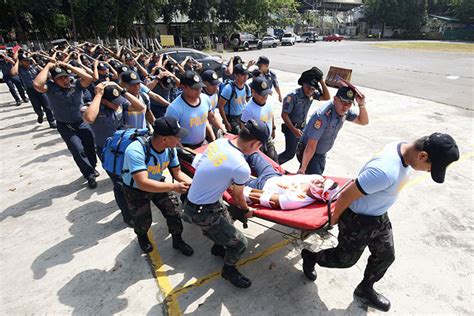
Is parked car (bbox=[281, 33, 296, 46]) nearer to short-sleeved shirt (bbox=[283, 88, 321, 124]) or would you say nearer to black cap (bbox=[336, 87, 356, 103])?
short-sleeved shirt (bbox=[283, 88, 321, 124])

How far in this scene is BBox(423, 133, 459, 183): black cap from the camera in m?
1.95

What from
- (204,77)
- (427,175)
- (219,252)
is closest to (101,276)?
(219,252)

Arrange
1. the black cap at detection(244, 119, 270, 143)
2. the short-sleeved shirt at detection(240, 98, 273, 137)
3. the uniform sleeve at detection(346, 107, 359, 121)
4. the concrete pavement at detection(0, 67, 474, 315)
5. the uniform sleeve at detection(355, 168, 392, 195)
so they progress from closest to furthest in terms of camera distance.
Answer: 1. the uniform sleeve at detection(355, 168, 392, 195)
2. the black cap at detection(244, 119, 270, 143)
3. the concrete pavement at detection(0, 67, 474, 315)
4. the uniform sleeve at detection(346, 107, 359, 121)
5. the short-sleeved shirt at detection(240, 98, 273, 137)

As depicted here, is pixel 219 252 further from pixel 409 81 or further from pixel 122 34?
pixel 122 34

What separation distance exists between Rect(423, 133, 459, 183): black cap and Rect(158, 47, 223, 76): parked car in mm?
12134

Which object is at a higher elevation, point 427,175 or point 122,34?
point 122,34

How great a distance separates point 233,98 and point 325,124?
1986 mm

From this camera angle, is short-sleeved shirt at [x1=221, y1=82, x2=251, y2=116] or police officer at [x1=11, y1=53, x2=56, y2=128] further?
police officer at [x1=11, y1=53, x2=56, y2=128]

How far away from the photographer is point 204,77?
4.81 metres

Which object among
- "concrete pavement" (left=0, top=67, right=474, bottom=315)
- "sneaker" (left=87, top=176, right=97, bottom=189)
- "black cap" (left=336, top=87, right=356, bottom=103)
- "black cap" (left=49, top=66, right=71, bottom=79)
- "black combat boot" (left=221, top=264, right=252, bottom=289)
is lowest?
"concrete pavement" (left=0, top=67, right=474, bottom=315)

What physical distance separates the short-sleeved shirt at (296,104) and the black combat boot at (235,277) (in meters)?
2.74

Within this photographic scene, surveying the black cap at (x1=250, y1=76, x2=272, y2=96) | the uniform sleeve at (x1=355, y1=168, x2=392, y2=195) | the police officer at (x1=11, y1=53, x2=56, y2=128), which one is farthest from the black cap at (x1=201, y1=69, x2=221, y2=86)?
the police officer at (x1=11, y1=53, x2=56, y2=128)

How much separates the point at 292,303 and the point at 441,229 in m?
2.62

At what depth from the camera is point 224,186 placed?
2717 mm
